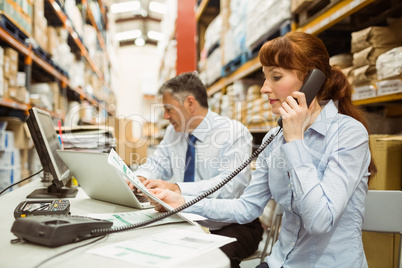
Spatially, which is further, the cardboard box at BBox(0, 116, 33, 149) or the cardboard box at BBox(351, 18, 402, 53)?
the cardboard box at BBox(0, 116, 33, 149)

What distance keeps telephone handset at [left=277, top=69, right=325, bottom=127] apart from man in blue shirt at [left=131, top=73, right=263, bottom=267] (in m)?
0.72

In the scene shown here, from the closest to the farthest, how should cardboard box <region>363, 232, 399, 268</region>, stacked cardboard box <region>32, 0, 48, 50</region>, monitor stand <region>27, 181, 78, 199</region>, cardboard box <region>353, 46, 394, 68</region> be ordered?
1. monitor stand <region>27, 181, 78, 199</region>
2. cardboard box <region>363, 232, 399, 268</region>
3. cardboard box <region>353, 46, 394, 68</region>
4. stacked cardboard box <region>32, 0, 48, 50</region>

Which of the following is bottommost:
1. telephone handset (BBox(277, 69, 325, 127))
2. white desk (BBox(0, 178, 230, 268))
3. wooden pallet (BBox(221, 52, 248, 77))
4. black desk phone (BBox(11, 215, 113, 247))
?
white desk (BBox(0, 178, 230, 268))

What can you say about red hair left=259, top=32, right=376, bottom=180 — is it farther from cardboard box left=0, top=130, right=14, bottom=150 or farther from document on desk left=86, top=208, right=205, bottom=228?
cardboard box left=0, top=130, right=14, bottom=150

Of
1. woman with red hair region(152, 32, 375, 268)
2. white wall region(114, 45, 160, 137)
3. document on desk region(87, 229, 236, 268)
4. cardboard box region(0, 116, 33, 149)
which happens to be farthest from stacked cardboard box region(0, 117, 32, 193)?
white wall region(114, 45, 160, 137)

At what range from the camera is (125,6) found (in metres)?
11.3

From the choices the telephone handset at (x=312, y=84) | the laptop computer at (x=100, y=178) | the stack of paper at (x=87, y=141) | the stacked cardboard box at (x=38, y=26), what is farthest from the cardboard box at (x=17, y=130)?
the telephone handset at (x=312, y=84)

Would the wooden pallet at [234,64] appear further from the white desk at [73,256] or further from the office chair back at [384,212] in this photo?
the white desk at [73,256]

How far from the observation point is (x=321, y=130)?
1.03 meters

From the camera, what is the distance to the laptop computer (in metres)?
0.93

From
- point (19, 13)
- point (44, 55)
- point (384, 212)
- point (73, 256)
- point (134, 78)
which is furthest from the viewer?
point (134, 78)

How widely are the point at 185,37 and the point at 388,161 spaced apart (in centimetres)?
352

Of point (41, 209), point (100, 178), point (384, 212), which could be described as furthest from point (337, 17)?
point (41, 209)

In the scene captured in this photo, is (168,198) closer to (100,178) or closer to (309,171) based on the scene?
(100,178)
